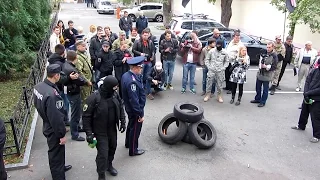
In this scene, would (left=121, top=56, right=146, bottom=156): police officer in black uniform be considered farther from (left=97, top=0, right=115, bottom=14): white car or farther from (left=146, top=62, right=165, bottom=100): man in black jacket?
(left=97, top=0, right=115, bottom=14): white car

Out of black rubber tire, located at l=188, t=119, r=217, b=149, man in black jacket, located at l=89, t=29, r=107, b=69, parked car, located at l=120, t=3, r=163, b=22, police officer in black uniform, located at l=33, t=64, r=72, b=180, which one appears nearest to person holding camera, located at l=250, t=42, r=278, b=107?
black rubber tire, located at l=188, t=119, r=217, b=149

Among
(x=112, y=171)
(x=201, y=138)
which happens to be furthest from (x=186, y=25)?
(x=112, y=171)

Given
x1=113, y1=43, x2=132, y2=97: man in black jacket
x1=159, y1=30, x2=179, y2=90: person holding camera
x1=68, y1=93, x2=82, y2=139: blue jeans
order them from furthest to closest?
x1=159, y1=30, x2=179, y2=90: person holding camera → x1=113, y1=43, x2=132, y2=97: man in black jacket → x1=68, y1=93, x2=82, y2=139: blue jeans

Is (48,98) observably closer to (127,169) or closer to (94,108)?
(94,108)

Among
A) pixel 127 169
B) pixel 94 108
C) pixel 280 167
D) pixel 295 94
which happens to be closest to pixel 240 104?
pixel 295 94

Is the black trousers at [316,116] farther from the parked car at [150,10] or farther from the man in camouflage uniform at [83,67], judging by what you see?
the parked car at [150,10]

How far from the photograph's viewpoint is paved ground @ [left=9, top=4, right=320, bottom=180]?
5055 mm

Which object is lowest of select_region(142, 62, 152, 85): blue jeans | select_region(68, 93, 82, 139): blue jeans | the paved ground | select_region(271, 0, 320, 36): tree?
the paved ground

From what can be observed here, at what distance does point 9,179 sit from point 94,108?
196cm

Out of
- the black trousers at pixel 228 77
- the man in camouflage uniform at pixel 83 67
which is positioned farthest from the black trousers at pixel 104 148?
the black trousers at pixel 228 77

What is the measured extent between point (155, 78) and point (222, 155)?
11.2 ft

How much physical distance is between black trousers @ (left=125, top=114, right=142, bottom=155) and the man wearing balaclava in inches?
20.5

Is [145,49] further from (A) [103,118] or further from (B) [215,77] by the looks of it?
(A) [103,118]

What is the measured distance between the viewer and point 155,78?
844cm
